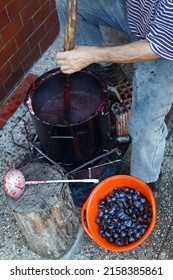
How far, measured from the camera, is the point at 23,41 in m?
4.17

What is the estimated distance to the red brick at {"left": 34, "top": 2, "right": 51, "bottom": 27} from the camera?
4.25 metres

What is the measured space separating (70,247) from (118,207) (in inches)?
19.5

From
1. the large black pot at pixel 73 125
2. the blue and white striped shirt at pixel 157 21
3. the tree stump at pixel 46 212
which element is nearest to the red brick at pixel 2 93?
the large black pot at pixel 73 125

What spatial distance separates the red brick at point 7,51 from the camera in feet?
13.0

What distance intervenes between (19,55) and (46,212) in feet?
6.25

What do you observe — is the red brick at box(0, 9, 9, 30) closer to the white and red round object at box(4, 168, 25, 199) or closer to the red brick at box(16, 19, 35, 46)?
the red brick at box(16, 19, 35, 46)

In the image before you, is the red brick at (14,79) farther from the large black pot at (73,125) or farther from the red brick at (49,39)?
the large black pot at (73,125)

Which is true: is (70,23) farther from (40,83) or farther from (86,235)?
(86,235)

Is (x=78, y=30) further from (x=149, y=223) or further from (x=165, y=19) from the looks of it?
(x=149, y=223)

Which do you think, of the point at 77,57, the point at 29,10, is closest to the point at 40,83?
the point at 77,57

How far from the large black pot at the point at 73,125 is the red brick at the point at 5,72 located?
789 millimetres

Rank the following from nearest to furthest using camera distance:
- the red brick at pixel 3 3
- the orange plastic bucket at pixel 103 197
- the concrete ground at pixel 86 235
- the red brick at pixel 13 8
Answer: the orange plastic bucket at pixel 103 197 → the concrete ground at pixel 86 235 → the red brick at pixel 3 3 → the red brick at pixel 13 8

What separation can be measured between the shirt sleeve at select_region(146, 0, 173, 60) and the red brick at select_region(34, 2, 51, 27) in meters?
1.96

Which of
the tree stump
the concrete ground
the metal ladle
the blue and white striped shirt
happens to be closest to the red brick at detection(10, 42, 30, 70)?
the concrete ground
